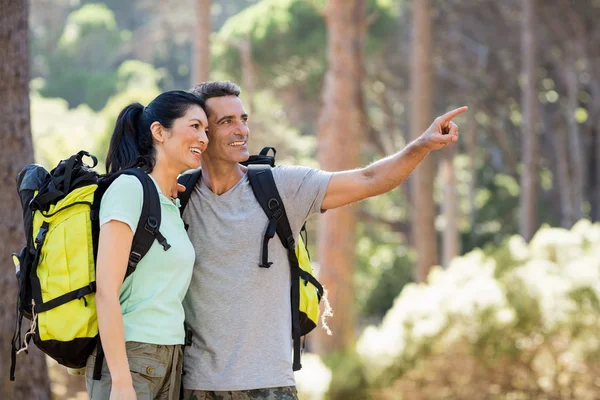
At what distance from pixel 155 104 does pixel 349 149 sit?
9.05 m

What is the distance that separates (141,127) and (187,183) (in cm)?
38

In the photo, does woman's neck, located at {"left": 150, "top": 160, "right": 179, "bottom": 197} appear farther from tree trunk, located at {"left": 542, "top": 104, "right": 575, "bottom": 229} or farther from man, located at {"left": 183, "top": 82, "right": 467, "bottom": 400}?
tree trunk, located at {"left": 542, "top": 104, "right": 575, "bottom": 229}

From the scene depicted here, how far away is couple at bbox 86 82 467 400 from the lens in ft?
10.8

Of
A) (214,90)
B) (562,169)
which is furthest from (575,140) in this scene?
(214,90)

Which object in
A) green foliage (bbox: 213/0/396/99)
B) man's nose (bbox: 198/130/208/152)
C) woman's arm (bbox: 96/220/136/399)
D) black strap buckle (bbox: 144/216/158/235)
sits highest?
green foliage (bbox: 213/0/396/99)

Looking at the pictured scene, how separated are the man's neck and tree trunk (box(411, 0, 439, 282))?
12717 millimetres

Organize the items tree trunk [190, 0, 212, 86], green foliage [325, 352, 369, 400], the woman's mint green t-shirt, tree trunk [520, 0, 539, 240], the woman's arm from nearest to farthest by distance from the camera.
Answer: the woman's arm < the woman's mint green t-shirt < green foliage [325, 352, 369, 400] < tree trunk [190, 0, 212, 86] < tree trunk [520, 0, 539, 240]

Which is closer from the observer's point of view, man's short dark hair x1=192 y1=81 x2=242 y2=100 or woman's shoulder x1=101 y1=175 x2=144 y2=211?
woman's shoulder x1=101 y1=175 x2=144 y2=211

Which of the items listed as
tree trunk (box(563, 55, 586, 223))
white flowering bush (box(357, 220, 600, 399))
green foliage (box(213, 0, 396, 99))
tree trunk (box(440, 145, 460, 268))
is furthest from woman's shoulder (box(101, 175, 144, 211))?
green foliage (box(213, 0, 396, 99))

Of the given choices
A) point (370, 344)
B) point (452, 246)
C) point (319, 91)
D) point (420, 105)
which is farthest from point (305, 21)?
point (370, 344)

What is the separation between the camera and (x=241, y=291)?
3.67 m

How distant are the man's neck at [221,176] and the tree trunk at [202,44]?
37.8ft

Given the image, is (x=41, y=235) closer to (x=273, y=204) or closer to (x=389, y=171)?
(x=273, y=204)

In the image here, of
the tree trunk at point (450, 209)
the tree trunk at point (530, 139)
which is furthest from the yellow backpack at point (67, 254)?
the tree trunk at point (450, 209)
